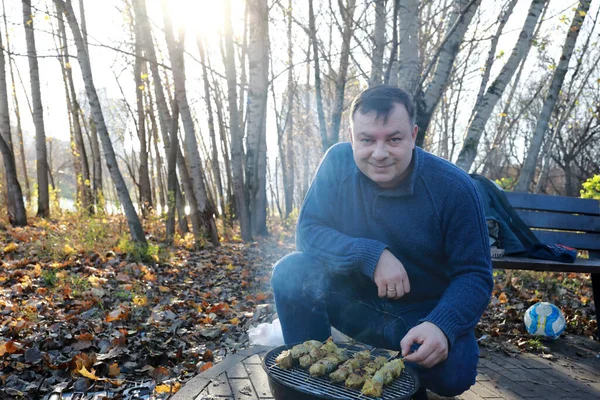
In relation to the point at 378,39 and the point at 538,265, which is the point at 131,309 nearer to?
the point at 538,265

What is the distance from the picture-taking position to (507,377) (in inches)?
139

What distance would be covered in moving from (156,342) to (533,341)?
341cm

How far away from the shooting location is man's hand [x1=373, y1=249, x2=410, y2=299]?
2264mm

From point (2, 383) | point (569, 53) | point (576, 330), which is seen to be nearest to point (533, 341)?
point (576, 330)

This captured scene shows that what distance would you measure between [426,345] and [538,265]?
220 centimetres

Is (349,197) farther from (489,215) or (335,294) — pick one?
(489,215)

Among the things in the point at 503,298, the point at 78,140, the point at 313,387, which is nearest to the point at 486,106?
the point at 503,298

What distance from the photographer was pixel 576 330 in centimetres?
488

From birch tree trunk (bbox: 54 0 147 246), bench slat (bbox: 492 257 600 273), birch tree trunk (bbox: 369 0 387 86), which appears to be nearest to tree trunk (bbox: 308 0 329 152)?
birch tree trunk (bbox: 369 0 387 86)

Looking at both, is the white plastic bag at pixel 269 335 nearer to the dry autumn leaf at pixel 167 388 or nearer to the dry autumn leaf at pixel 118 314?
the dry autumn leaf at pixel 167 388

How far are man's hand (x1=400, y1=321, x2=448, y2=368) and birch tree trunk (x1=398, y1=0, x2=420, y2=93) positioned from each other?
14.5ft

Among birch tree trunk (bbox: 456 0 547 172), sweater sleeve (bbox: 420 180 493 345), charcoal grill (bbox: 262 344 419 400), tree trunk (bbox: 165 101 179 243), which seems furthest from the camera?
tree trunk (bbox: 165 101 179 243)

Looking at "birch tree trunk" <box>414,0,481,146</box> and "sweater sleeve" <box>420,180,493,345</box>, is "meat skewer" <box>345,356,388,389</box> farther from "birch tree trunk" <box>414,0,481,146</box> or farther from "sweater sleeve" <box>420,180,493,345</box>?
"birch tree trunk" <box>414,0,481,146</box>

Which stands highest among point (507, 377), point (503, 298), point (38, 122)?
point (38, 122)
